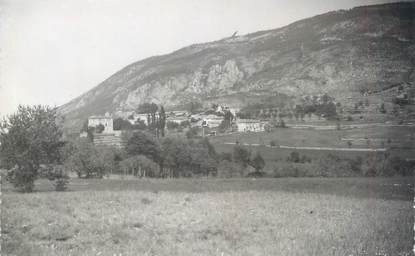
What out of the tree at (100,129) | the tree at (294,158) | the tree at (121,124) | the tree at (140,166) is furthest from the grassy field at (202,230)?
the tree at (121,124)

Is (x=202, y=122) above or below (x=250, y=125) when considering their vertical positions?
above

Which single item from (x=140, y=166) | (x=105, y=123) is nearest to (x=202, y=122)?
(x=105, y=123)

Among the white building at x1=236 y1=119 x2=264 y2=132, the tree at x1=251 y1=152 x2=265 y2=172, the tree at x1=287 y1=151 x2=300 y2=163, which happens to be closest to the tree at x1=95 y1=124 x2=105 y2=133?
the white building at x1=236 y1=119 x2=264 y2=132

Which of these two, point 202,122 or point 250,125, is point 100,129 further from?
point 250,125

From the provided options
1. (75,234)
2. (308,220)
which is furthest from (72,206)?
(308,220)

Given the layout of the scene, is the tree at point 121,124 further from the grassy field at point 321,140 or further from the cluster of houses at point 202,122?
the grassy field at point 321,140

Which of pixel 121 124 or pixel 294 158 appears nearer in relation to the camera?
pixel 294 158

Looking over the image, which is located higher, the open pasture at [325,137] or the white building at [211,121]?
the white building at [211,121]

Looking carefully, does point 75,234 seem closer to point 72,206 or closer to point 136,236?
point 136,236
